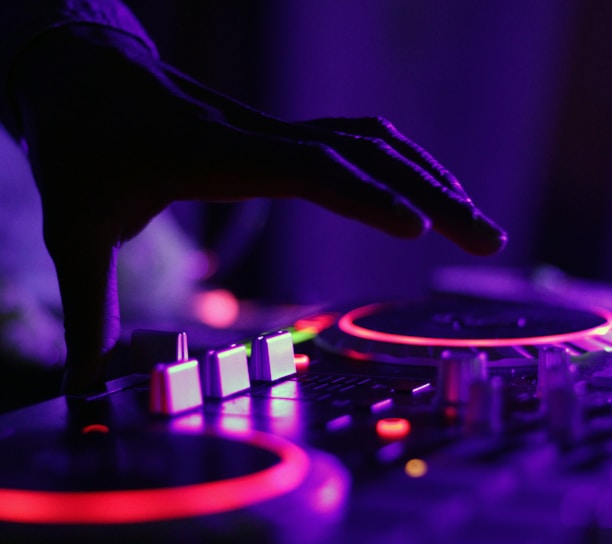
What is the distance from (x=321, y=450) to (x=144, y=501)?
0.41 feet

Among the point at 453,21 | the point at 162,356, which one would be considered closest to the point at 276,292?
the point at 453,21

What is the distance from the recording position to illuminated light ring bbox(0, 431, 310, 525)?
42cm

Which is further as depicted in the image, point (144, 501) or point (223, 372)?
point (223, 372)

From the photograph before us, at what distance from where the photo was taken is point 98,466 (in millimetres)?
490

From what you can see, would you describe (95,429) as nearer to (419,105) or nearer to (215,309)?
(215,309)

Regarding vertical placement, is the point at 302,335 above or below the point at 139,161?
below

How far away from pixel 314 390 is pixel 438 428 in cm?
16

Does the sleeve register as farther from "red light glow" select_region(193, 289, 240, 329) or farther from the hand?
"red light glow" select_region(193, 289, 240, 329)

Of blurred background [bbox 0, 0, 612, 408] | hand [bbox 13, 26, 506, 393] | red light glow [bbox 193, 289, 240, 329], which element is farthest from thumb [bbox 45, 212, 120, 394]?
blurred background [bbox 0, 0, 612, 408]

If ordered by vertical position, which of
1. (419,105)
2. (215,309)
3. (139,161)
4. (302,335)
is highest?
(419,105)

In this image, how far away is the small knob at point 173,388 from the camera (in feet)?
1.98

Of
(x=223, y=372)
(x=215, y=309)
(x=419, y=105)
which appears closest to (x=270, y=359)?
(x=223, y=372)

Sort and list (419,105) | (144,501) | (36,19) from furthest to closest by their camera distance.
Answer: (419,105) < (36,19) < (144,501)

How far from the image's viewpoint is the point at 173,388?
1.99 ft
